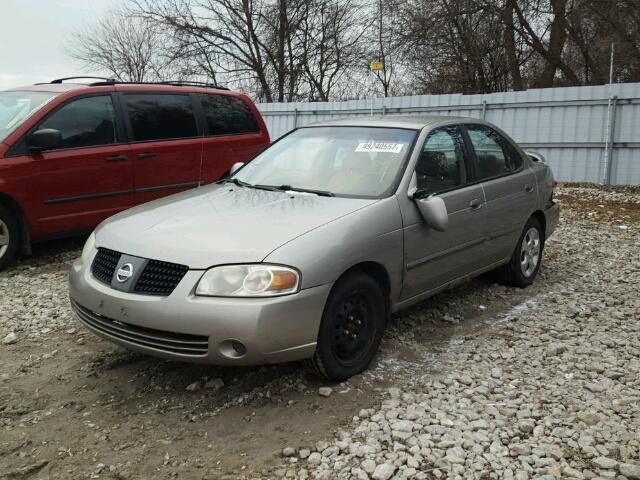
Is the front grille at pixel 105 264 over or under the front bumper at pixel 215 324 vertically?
over

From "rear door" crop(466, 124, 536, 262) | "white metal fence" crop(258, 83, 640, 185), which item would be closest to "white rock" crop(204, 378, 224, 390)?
"rear door" crop(466, 124, 536, 262)

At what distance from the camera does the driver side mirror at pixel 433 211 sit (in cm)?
386

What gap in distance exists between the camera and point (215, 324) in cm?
301

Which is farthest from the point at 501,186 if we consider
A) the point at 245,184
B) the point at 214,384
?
the point at 214,384

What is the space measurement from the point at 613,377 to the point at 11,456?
3.41m

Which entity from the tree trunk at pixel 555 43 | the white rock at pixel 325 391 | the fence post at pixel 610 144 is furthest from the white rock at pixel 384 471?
the tree trunk at pixel 555 43

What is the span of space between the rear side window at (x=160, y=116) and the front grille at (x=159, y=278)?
3.79 meters

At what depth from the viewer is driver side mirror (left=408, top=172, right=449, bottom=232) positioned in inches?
152

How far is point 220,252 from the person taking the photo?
314 centimetres

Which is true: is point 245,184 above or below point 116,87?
below

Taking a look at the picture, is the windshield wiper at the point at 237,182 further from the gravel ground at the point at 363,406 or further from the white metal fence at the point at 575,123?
the white metal fence at the point at 575,123

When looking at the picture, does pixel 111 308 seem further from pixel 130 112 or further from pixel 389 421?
pixel 130 112

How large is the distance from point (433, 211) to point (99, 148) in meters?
4.00

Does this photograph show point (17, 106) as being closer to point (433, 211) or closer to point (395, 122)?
point (395, 122)
